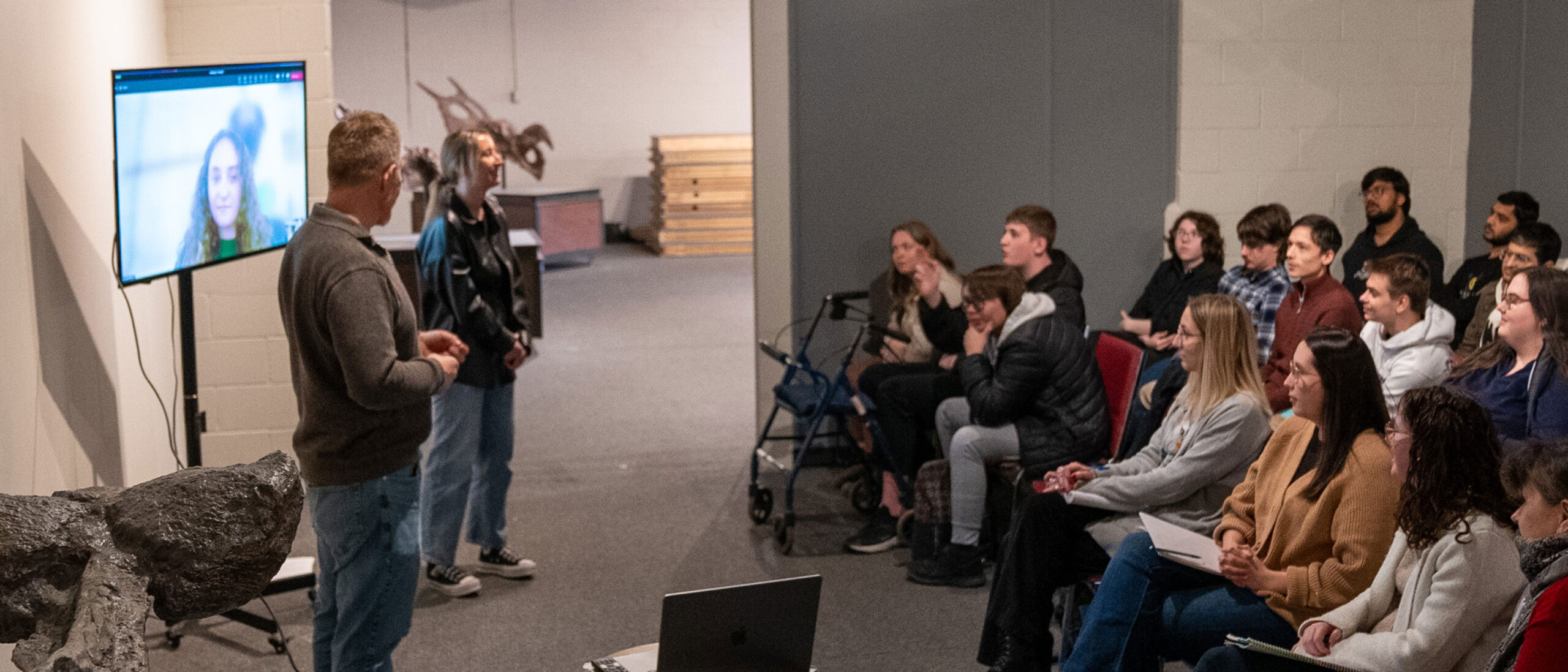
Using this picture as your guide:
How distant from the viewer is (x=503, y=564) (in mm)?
4730

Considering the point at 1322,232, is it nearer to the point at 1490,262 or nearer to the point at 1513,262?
the point at 1513,262

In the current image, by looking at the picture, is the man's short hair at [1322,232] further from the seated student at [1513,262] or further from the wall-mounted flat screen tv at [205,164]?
the wall-mounted flat screen tv at [205,164]

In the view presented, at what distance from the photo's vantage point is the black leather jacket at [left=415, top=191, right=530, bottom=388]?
171 inches

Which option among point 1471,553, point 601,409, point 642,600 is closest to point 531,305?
point 601,409

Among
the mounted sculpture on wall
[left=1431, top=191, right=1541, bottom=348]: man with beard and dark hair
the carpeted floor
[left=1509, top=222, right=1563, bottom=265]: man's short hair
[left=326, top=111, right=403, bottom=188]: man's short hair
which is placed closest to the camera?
the mounted sculpture on wall

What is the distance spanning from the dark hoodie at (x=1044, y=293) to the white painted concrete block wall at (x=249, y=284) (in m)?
2.65

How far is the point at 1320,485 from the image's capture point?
2953 millimetres

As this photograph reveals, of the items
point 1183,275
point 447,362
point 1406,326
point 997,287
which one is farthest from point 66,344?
point 1183,275

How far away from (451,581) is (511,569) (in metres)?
0.24

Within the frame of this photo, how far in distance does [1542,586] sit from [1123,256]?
460 cm

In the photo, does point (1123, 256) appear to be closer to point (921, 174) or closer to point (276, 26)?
point (921, 174)

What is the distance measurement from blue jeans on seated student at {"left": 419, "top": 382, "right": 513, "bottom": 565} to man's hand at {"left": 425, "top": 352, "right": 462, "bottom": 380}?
1325mm

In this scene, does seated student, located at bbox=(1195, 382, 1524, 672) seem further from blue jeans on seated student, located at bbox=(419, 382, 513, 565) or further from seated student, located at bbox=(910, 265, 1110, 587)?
blue jeans on seated student, located at bbox=(419, 382, 513, 565)

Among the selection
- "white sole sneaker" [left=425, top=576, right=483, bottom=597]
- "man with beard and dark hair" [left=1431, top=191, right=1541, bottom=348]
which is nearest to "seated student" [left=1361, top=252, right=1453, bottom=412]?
"man with beard and dark hair" [left=1431, top=191, right=1541, bottom=348]
